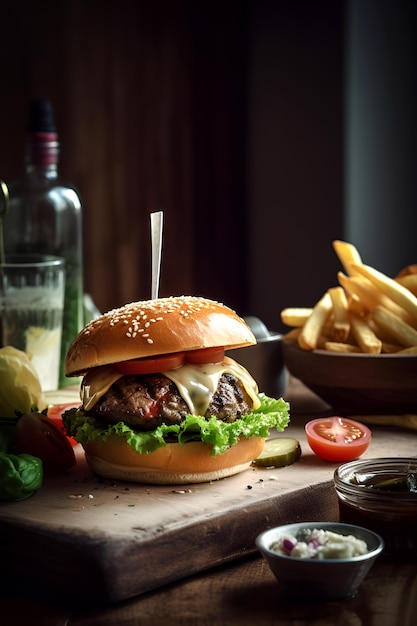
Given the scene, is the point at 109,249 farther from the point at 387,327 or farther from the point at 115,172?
the point at 387,327

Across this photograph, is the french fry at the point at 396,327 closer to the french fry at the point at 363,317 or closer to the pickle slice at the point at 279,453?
the french fry at the point at 363,317

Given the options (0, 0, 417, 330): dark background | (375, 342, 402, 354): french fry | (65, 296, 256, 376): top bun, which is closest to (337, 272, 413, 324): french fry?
(375, 342, 402, 354): french fry

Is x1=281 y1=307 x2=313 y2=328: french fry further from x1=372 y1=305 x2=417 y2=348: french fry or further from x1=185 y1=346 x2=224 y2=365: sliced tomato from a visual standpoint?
x1=185 y1=346 x2=224 y2=365: sliced tomato

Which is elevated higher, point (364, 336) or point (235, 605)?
point (364, 336)

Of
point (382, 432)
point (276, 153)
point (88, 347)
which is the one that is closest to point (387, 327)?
point (382, 432)

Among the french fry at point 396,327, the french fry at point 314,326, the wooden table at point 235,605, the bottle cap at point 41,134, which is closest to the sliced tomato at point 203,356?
the wooden table at point 235,605

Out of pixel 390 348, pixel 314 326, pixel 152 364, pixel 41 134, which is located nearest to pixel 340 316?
pixel 314 326

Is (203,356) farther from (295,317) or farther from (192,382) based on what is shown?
(295,317)
